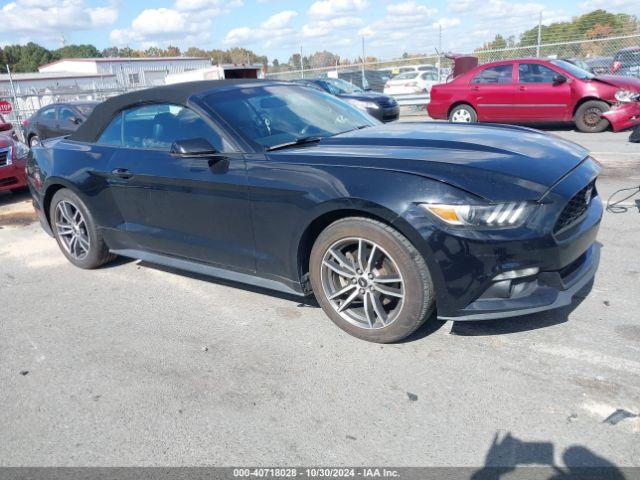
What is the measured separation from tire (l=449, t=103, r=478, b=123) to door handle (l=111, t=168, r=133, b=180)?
391 inches

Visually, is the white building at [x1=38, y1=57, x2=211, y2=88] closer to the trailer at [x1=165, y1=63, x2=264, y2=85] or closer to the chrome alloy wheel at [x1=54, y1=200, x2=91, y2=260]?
the trailer at [x1=165, y1=63, x2=264, y2=85]

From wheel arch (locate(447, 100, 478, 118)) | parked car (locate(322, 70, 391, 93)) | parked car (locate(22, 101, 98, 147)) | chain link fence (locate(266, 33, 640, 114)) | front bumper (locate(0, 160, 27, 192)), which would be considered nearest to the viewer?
front bumper (locate(0, 160, 27, 192))

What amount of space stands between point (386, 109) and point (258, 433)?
1281cm

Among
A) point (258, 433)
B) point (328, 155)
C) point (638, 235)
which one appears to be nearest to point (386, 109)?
point (638, 235)

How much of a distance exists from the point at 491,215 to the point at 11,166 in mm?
8150

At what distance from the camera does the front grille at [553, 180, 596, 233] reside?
9.89ft

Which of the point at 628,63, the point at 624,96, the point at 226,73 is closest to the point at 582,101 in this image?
the point at 624,96

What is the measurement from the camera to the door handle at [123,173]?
4293 millimetres

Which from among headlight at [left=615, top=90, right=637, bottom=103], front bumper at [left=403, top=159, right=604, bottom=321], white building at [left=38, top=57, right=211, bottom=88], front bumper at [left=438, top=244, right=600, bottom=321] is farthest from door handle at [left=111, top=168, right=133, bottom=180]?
white building at [left=38, top=57, right=211, bottom=88]

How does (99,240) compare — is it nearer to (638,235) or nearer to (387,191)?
(387,191)

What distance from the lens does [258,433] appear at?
105 inches

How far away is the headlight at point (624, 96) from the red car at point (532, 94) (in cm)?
6

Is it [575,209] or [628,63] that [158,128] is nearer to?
[575,209]

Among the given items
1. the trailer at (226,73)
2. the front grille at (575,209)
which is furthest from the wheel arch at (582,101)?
the trailer at (226,73)
